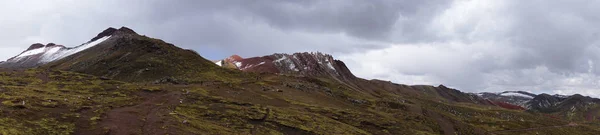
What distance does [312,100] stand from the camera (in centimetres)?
17138

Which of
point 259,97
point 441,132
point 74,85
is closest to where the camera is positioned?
point 74,85

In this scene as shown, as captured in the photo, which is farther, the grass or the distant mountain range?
the distant mountain range

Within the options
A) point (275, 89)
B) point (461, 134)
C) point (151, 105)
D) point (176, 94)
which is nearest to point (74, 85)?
point (176, 94)

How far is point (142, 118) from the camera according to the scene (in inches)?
3479

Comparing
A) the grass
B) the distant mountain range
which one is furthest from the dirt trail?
the grass

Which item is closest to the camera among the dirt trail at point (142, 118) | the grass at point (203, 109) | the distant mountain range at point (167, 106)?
the dirt trail at point (142, 118)

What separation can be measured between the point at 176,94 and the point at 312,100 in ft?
200

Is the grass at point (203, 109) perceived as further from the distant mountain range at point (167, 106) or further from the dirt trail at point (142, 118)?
the dirt trail at point (142, 118)

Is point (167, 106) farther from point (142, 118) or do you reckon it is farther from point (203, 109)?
point (142, 118)

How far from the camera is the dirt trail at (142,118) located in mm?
77175

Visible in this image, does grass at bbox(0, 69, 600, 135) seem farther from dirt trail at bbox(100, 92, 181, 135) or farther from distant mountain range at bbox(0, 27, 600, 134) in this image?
dirt trail at bbox(100, 92, 181, 135)

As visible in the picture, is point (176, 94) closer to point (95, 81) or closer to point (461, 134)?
point (95, 81)

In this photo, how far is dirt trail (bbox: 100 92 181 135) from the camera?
77175 millimetres

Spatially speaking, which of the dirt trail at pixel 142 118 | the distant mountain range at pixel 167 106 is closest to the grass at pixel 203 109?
the distant mountain range at pixel 167 106
